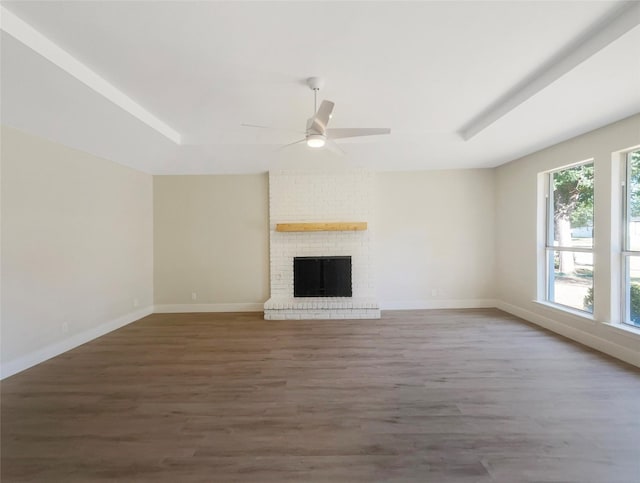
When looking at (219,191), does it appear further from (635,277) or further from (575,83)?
(635,277)

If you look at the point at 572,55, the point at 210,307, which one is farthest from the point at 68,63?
the point at 210,307

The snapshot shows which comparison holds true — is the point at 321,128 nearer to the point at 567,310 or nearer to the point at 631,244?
the point at 631,244

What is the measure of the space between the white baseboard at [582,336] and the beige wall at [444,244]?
0.74m

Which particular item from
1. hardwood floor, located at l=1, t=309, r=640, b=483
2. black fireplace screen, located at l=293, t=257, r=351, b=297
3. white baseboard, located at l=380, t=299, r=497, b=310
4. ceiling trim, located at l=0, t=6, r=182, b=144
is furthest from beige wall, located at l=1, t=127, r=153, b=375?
white baseboard, located at l=380, t=299, r=497, b=310

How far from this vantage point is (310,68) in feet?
7.64

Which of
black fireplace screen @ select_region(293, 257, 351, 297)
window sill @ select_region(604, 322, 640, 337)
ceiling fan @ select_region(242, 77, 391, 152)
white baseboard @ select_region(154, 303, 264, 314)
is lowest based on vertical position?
white baseboard @ select_region(154, 303, 264, 314)

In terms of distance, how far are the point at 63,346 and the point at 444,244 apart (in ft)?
19.6

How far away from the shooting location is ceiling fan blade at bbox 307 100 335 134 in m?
2.39

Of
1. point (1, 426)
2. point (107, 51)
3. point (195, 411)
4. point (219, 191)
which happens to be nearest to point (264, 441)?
point (195, 411)

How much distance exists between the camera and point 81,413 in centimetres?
223

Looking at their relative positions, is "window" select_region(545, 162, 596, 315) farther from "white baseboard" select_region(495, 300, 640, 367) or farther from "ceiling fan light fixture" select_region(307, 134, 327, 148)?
"ceiling fan light fixture" select_region(307, 134, 327, 148)

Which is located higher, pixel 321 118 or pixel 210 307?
pixel 321 118

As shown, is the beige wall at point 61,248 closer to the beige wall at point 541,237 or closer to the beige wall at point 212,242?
the beige wall at point 212,242

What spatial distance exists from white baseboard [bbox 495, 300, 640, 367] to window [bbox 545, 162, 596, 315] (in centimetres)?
32
